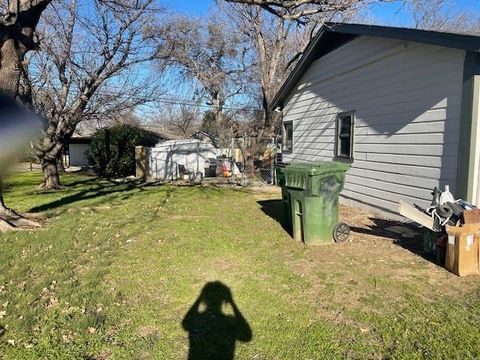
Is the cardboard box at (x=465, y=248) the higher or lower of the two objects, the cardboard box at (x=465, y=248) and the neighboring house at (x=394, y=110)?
the lower

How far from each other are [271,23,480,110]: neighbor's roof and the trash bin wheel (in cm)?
324

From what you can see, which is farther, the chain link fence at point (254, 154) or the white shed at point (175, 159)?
the white shed at point (175, 159)

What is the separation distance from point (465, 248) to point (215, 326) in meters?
3.21

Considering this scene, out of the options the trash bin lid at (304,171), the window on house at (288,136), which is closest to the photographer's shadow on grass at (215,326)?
the trash bin lid at (304,171)

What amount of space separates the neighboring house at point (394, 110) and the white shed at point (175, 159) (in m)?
9.44

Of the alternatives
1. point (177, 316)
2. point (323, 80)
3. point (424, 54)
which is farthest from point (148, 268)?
point (323, 80)

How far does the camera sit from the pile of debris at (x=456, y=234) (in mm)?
4480

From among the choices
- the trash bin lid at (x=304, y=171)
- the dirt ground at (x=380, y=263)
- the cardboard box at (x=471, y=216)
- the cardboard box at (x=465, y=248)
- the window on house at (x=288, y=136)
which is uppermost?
the window on house at (x=288, y=136)

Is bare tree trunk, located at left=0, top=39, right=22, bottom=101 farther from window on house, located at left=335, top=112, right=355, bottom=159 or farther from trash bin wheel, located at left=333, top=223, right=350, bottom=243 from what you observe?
window on house, located at left=335, top=112, right=355, bottom=159

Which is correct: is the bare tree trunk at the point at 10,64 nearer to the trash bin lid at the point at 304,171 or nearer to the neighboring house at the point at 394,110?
the trash bin lid at the point at 304,171

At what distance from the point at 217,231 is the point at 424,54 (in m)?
5.05

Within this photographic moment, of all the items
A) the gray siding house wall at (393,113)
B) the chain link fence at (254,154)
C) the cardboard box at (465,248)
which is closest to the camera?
the cardboard box at (465,248)

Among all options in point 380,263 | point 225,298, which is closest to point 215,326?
point 225,298

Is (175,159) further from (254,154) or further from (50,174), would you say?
(50,174)
